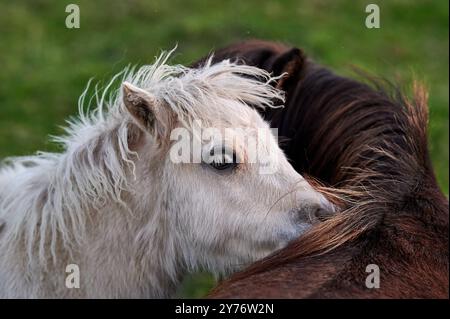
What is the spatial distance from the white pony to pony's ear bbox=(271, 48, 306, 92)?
66cm

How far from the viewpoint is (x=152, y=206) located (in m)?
3.71

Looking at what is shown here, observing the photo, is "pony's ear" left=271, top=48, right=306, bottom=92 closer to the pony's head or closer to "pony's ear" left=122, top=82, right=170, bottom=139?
the pony's head

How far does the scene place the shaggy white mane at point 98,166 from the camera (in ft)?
12.1

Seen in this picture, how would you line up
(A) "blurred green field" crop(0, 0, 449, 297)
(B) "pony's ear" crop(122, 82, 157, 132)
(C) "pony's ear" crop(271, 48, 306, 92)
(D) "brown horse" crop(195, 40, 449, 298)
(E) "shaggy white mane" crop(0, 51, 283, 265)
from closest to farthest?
(D) "brown horse" crop(195, 40, 449, 298) < (B) "pony's ear" crop(122, 82, 157, 132) < (E) "shaggy white mane" crop(0, 51, 283, 265) < (C) "pony's ear" crop(271, 48, 306, 92) < (A) "blurred green field" crop(0, 0, 449, 297)

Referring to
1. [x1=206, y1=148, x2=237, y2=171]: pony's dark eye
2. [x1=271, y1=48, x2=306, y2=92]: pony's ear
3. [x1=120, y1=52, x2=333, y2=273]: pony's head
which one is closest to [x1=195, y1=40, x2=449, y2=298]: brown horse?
[x1=271, y1=48, x2=306, y2=92]: pony's ear

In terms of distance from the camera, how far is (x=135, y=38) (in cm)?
1035

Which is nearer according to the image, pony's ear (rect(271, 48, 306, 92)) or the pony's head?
the pony's head

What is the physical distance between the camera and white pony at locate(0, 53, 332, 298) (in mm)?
3576

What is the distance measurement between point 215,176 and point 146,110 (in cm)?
44

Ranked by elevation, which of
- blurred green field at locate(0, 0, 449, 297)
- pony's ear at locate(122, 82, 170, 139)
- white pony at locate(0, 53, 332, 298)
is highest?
blurred green field at locate(0, 0, 449, 297)

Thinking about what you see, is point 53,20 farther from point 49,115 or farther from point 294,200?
point 294,200

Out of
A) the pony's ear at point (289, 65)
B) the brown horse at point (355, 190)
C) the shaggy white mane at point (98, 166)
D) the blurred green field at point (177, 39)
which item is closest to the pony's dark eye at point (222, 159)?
the shaggy white mane at point (98, 166)

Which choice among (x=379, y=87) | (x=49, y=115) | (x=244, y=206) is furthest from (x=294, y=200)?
(x=49, y=115)

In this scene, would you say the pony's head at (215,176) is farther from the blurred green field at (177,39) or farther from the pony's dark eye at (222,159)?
the blurred green field at (177,39)
